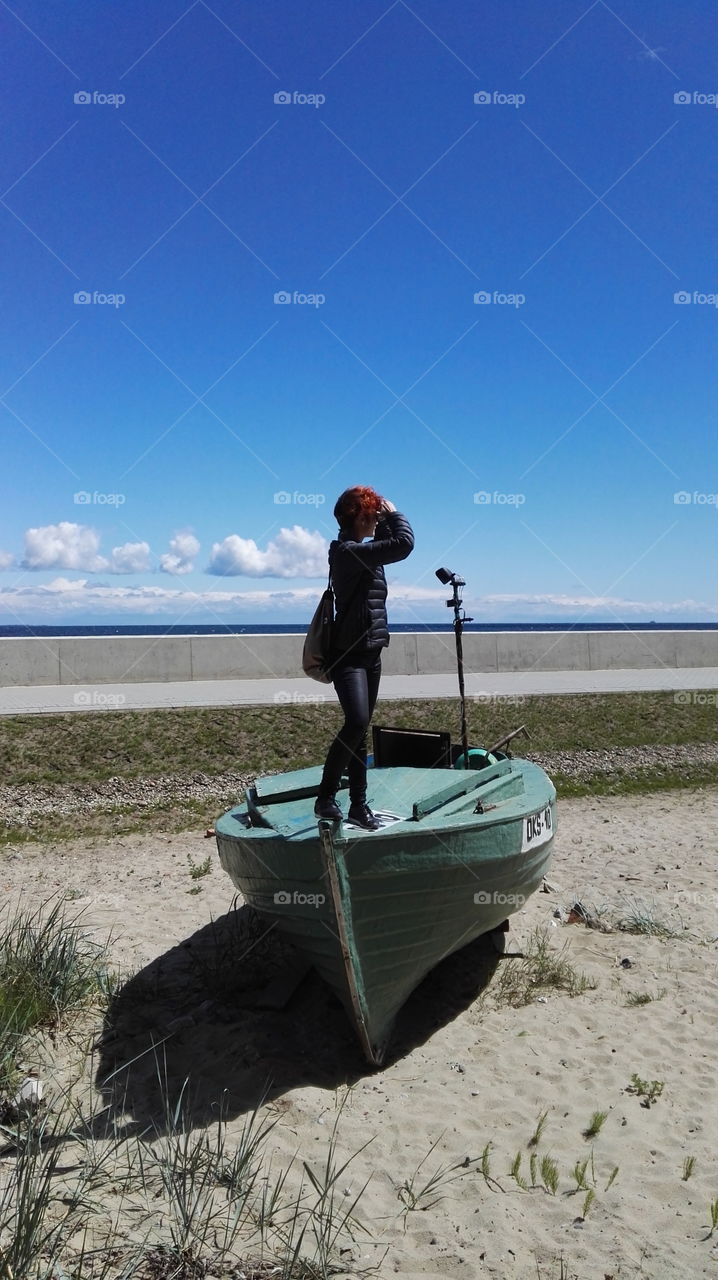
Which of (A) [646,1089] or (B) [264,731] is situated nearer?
(A) [646,1089]

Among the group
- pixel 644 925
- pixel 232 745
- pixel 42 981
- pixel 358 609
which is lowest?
pixel 644 925

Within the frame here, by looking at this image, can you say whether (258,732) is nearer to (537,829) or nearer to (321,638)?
(537,829)

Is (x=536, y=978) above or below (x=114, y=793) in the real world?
below

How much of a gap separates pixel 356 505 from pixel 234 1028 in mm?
3614

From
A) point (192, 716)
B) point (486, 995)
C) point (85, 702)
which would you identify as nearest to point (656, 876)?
point (486, 995)

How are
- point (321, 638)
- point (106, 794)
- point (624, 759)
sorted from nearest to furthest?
1. point (321, 638)
2. point (106, 794)
3. point (624, 759)

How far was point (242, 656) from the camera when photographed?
18453mm

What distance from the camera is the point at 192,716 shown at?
44.9ft

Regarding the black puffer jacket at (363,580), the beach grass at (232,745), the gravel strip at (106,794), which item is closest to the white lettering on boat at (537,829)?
the black puffer jacket at (363,580)

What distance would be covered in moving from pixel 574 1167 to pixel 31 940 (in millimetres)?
3772

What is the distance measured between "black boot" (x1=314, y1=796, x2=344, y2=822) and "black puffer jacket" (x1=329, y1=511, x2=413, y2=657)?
89 cm

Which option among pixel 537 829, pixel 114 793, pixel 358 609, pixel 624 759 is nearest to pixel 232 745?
pixel 114 793

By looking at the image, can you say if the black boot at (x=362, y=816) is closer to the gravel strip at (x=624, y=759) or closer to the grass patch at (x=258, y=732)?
the grass patch at (x=258, y=732)

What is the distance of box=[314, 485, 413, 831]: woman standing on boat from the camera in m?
5.11
